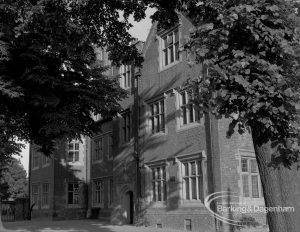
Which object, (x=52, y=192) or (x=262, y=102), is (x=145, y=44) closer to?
(x=52, y=192)

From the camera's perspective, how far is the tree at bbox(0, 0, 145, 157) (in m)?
9.86

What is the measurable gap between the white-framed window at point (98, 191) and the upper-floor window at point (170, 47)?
1273cm

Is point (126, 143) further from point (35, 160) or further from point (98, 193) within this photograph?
point (35, 160)

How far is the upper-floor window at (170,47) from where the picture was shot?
865 inches

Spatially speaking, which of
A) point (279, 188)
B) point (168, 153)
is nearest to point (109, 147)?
point (168, 153)

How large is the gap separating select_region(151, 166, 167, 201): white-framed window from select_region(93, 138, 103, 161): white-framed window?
33.7ft

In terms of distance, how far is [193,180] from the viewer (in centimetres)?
1962

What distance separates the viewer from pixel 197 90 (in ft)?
20.7

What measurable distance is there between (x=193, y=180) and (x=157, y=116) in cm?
455

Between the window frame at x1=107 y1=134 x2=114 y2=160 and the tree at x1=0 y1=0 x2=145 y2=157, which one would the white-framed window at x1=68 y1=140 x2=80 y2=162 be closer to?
the window frame at x1=107 y1=134 x2=114 y2=160

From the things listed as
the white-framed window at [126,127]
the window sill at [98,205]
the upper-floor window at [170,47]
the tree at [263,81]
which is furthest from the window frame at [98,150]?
the tree at [263,81]

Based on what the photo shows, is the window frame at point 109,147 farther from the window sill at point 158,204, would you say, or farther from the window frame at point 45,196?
the window sill at point 158,204

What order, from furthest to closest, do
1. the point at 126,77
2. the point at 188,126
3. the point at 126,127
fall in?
the point at 126,77, the point at 126,127, the point at 188,126

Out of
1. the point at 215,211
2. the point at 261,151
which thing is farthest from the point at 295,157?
the point at 215,211
